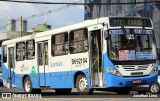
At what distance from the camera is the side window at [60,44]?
19.1 m

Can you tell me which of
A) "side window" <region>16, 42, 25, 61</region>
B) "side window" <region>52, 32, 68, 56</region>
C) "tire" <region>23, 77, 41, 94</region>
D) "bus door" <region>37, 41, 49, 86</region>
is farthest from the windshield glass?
"side window" <region>16, 42, 25, 61</region>

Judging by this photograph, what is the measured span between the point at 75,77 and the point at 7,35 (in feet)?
165

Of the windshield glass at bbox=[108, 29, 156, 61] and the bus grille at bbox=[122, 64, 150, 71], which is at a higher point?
the windshield glass at bbox=[108, 29, 156, 61]

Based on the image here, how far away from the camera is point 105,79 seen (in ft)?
54.3

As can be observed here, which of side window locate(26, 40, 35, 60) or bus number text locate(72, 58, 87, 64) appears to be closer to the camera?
bus number text locate(72, 58, 87, 64)

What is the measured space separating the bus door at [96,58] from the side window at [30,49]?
5826 mm

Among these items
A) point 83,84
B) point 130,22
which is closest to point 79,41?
point 83,84

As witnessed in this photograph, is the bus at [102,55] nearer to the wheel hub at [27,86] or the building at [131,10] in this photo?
the wheel hub at [27,86]

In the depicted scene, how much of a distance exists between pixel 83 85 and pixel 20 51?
23.7 feet

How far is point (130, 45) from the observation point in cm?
1667

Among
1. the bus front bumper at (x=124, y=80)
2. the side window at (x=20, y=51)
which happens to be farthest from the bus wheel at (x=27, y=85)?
the bus front bumper at (x=124, y=80)

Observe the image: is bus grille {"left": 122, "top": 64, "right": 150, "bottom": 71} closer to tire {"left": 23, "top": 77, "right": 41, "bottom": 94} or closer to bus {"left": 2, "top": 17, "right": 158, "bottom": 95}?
bus {"left": 2, "top": 17, "right": 158, "bottom": 95}

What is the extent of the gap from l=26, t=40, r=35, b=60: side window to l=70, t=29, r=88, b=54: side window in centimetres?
428

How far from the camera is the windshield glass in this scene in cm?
1644
